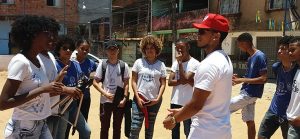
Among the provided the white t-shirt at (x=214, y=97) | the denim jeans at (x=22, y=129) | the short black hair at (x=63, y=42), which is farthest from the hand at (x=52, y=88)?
the short black hair at (x=63, y=42)

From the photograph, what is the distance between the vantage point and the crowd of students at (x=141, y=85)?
3.08m

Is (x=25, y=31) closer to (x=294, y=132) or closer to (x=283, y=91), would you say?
(x=294, y=132)

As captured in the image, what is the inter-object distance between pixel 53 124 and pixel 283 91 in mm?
2540

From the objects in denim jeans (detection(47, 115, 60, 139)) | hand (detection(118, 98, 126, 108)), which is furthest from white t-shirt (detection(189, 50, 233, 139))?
hand (detection(118, 98, 126, 108))

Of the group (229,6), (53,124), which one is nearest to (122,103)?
(53,124)

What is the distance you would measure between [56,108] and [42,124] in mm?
979

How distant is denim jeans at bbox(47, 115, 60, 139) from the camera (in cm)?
437

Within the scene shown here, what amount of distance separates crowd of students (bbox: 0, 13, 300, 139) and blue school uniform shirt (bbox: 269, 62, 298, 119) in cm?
1

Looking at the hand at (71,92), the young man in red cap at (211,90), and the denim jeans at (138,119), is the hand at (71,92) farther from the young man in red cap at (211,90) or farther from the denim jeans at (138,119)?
the denim jeans at (138,119)

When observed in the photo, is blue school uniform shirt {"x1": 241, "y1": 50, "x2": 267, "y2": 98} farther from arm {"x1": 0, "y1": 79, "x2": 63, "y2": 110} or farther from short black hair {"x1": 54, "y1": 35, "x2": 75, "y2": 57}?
arm {"x1": 0, "y1": 79, "x2": 63, "y2": 110}

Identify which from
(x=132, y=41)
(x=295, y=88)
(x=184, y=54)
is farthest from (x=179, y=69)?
(x=132, y=41)

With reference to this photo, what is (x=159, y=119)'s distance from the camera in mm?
8680

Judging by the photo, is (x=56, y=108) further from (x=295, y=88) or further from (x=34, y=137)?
(x=295, y=88)

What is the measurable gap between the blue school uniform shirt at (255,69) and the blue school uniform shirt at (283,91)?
0.67 metres
